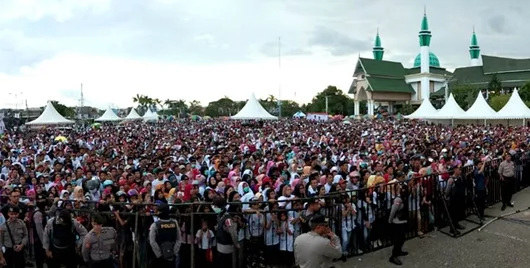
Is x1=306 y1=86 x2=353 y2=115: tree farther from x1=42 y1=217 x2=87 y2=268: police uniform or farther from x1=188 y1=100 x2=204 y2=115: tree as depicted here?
x1=42 y1=217 x2=87 y2=268: police uniform

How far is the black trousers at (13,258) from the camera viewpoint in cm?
618

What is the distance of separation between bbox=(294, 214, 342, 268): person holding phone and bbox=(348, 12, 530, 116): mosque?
212 feet

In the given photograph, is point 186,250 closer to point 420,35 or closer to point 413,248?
point 413,248

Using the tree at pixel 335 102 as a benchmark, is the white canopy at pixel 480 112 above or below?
below

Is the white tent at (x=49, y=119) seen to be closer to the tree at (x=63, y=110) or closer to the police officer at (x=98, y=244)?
the police officer at (x=98, y=244)

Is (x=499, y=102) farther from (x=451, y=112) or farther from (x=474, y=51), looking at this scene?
(x=474, y=51)

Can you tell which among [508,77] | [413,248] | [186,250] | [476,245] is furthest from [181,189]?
[508,77]

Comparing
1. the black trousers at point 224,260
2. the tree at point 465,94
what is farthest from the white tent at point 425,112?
the black trousers at point 224,260

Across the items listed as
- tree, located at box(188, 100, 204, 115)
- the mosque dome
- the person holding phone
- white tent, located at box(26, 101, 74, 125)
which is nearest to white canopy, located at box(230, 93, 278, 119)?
white tent, located at box(26, 101, 74, 125)

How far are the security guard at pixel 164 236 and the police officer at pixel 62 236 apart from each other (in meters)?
1.02

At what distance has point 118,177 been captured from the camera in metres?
9.84

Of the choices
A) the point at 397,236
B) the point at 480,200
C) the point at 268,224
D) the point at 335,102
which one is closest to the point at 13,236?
the point at 268,224

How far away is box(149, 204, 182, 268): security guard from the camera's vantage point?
5441mm

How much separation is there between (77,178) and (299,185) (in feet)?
17.2
